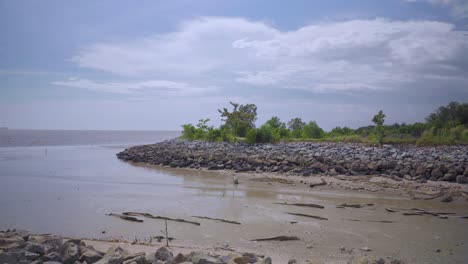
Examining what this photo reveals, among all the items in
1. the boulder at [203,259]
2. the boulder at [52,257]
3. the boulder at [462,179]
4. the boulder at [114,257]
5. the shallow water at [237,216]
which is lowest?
the shallow water at [237,216]

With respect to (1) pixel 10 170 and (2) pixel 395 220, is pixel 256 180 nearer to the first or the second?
(2) pixel 395 220

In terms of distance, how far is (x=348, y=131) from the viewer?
31906 millimetres

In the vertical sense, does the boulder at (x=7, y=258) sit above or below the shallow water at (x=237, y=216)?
above

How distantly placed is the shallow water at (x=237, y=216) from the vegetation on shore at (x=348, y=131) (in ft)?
35.1

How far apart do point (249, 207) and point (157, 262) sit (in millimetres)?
5495

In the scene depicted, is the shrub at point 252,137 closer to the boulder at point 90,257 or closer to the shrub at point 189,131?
the shrub at point 189,131

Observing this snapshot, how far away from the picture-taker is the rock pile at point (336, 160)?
1468 centimetres

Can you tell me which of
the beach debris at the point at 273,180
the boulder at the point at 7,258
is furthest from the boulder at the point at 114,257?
the beach debris at the point at 273,180

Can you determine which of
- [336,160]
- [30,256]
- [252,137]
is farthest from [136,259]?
[252,137]

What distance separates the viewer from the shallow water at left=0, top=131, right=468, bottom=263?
22.8ft

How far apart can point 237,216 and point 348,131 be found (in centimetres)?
2488

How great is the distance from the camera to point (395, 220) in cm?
A: 906

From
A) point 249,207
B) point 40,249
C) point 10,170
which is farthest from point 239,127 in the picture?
point 40,249

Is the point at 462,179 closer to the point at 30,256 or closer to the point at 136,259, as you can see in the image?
the point at 136,259
